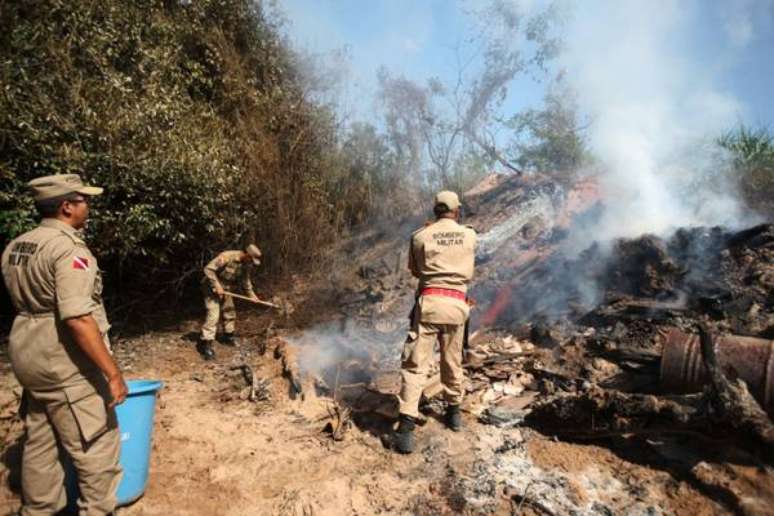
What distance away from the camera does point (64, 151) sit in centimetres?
516

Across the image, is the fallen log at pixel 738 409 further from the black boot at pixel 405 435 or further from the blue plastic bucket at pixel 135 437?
the blue plastic bucket at pixel 135 437

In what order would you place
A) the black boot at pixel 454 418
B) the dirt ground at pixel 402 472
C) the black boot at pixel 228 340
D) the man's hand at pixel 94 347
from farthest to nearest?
the black boot at pixel 228 340, the black boot at pixel 454 418, the dirt ground at pixel 402 472, the man's hand at pixel 94 347

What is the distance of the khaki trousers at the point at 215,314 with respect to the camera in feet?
20.9

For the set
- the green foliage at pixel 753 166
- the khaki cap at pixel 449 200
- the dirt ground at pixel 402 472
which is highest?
the green foliage at pixel 753 166

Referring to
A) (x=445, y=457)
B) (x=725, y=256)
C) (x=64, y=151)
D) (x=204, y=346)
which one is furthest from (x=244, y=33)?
(x=725, y=256)

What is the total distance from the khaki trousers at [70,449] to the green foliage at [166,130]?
3.38m

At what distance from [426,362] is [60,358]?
8.30ft

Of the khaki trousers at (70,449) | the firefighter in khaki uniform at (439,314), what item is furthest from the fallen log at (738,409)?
the khaki trousers at (70,449)

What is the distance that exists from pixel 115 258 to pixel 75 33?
9.92ft

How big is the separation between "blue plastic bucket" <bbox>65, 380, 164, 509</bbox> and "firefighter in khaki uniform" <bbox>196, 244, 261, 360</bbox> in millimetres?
3342

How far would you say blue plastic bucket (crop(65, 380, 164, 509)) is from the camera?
2896 mm

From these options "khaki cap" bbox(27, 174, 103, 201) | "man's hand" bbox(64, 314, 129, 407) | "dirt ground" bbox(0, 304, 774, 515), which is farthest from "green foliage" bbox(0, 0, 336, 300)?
"man's hand" bbox(64, 314, 129, 407)

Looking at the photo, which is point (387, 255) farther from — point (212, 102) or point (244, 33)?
point (244, 33)

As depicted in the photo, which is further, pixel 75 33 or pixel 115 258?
pixel 115 258
